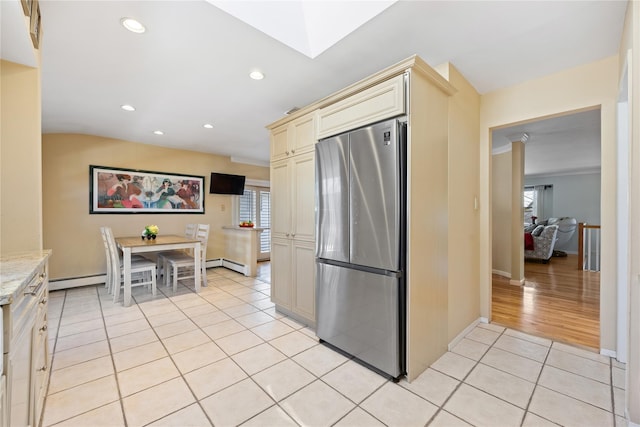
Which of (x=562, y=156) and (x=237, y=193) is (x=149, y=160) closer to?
(x=237, y=193)

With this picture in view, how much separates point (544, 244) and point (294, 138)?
6.79m

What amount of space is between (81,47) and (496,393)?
12.9ft

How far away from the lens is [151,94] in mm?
2941

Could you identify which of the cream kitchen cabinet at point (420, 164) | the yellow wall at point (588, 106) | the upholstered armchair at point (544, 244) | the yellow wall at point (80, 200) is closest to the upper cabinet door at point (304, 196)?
the cream kitchen cabinet at point (420, 164)

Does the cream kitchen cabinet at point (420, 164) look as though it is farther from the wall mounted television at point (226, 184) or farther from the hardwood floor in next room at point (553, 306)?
the wall mounted television at point (226, 184)

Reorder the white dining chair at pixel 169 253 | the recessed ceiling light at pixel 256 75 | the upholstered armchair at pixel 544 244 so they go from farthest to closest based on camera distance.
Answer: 1. the upholstered armchair at pixel 544 244
2. the white dining chair at pixel 169 253
3. the recessed ceiling light at pixel 256 75

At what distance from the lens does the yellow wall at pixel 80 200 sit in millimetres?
4141

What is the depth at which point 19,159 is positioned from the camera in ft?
5.68

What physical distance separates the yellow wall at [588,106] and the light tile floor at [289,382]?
0.58m

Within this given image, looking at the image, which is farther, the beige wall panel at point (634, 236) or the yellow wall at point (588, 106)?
the yellow wall at point (588, 106)

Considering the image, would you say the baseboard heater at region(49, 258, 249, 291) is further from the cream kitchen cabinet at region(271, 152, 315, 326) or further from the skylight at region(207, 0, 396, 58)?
the skylight at region(207, 0, 396, 58)

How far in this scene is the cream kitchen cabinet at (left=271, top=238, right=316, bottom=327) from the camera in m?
2.72

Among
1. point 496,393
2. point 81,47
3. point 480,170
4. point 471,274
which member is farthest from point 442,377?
point 81,47

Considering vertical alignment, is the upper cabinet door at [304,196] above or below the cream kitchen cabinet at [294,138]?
below
